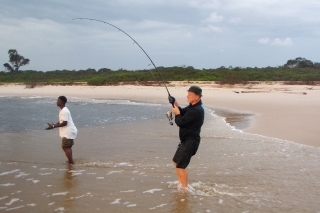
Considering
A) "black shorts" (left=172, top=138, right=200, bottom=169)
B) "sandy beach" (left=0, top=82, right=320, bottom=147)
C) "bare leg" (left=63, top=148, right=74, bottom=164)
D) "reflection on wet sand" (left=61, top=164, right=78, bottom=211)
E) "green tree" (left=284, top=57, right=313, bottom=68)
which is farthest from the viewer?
"green tree" (left=284, top=57, right=313, bottom=68)

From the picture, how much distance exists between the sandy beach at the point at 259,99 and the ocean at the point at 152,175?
4.46 feet

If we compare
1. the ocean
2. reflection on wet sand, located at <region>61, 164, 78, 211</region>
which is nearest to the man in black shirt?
the ocean

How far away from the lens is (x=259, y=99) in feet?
70.9

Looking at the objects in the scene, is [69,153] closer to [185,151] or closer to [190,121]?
[185,151]

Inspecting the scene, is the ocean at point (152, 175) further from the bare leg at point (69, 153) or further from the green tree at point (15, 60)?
the green tree at point (15, 60)

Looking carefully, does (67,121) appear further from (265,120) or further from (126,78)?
(126,78)

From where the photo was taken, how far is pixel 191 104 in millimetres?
5383

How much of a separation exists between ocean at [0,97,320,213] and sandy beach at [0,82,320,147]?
1360mm

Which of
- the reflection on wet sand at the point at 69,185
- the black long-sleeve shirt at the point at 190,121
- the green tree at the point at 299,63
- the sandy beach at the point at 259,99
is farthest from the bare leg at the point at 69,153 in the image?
the green tree at the point at 299,63

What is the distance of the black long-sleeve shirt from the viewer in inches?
207

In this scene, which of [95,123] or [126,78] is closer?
[95,123]

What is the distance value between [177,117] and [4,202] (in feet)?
8.60

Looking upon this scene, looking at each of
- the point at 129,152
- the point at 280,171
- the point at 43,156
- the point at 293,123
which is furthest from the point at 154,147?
the point at 293,123

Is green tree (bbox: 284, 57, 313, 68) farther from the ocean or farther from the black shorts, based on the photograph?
the black shorts
